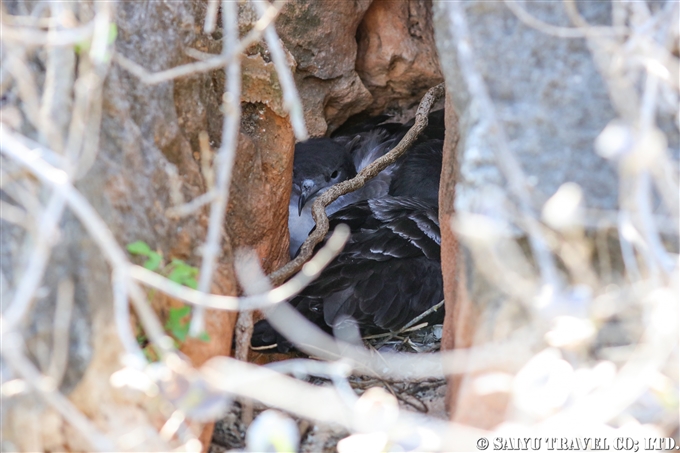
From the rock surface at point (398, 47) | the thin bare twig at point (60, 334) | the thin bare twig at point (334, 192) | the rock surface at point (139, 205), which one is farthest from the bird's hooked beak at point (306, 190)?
the thin bare twig at point (60, 334)

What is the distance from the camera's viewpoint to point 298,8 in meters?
4.66

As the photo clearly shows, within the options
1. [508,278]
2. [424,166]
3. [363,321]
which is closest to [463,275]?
[508,278]

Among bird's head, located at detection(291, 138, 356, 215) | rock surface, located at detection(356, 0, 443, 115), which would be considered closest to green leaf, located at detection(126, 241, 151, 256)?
bird's head, located at detection(291, 138, 356, 215)

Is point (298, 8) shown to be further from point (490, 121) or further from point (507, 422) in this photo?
point (507, 422)

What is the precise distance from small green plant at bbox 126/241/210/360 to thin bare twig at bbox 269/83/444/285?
1.10 metres

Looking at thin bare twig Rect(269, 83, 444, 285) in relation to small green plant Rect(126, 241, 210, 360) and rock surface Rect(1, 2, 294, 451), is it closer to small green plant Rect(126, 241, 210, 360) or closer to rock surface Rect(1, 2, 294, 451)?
rock surface Rect(1, 2, 294, 451)

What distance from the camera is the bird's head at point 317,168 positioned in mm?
4824

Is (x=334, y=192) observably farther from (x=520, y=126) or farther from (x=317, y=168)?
(x=520, y=126)

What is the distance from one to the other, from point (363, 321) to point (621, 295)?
182 centimetres

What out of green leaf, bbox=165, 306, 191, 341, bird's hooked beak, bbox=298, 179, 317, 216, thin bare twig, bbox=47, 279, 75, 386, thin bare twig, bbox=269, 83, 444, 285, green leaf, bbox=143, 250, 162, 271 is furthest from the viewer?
bird's hooked beak, bbox=298, 179, 317, 216

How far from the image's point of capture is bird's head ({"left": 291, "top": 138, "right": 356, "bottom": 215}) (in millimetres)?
4824

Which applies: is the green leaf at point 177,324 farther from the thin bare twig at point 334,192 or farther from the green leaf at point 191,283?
the thin bare twig at point 334,192

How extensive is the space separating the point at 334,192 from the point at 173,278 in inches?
80.7

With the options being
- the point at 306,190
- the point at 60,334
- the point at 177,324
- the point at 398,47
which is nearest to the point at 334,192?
the point at 306,190
